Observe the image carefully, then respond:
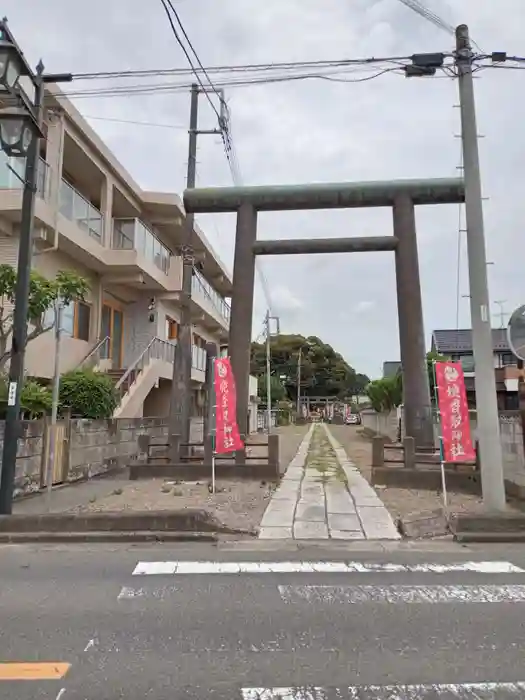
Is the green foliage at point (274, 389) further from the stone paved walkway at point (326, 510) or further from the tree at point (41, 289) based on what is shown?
the tree at point (41, 289)

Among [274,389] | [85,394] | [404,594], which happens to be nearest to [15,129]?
[85,394]

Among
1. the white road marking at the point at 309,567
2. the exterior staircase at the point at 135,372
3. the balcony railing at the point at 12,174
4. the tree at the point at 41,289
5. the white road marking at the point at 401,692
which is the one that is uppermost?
the balcony railing at the point at 12,174

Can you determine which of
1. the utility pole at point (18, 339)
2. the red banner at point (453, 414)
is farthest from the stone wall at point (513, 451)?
the utility pole at point (18, 339)

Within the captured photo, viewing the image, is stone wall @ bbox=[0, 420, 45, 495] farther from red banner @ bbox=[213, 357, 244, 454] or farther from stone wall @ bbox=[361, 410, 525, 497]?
stone wall @ bbox=[361, 410, 525, 497]

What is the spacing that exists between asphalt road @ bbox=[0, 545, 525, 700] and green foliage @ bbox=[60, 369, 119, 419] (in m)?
6.69

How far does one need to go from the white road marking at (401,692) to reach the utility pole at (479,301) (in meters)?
5.69

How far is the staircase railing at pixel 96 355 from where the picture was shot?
16.9 m

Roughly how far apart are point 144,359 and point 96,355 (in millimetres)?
1539

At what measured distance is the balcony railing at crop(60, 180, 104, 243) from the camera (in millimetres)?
15262

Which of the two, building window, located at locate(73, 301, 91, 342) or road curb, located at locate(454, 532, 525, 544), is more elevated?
building window, located at locate(73, 301, 91, 342)

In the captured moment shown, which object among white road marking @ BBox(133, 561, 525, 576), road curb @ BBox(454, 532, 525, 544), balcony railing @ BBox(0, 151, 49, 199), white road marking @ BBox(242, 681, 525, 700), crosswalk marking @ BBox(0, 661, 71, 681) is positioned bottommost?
white road marking @ BBox(242, 681, 525, 700)

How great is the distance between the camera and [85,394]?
1328 centimetres

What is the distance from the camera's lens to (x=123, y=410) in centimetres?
1645

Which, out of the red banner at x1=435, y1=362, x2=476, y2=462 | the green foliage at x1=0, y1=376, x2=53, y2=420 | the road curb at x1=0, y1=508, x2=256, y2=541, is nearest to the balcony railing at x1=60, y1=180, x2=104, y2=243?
the green foliage at x1=0, y1=376, x2=53, y2=420
